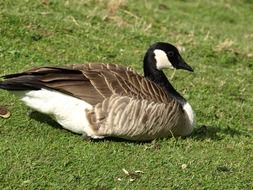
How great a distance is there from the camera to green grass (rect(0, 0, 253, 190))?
577cm

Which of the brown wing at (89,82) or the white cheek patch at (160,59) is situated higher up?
the white cheek patch at (160,59)

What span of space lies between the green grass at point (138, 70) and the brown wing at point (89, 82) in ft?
1.72

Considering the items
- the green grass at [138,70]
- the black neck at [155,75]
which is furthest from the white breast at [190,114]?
the green grass at [138,70]

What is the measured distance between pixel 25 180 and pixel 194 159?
1828mm

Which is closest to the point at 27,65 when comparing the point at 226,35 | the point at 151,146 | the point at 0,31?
the point at 0,31

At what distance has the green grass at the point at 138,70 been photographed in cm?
577

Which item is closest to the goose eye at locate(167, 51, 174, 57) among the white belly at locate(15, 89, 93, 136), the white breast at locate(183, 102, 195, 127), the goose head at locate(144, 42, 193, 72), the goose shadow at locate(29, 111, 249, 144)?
the goose head at locate(144, 42, 193, 72)

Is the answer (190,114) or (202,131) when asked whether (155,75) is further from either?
(202,131)

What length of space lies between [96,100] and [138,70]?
10.3ft

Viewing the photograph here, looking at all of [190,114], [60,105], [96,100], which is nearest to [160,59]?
[190,114]

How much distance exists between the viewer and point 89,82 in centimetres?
629

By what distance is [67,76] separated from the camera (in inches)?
245

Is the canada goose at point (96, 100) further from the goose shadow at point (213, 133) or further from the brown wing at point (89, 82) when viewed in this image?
the goose shadow at point (213, 133)

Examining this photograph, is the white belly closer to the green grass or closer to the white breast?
the green grass
